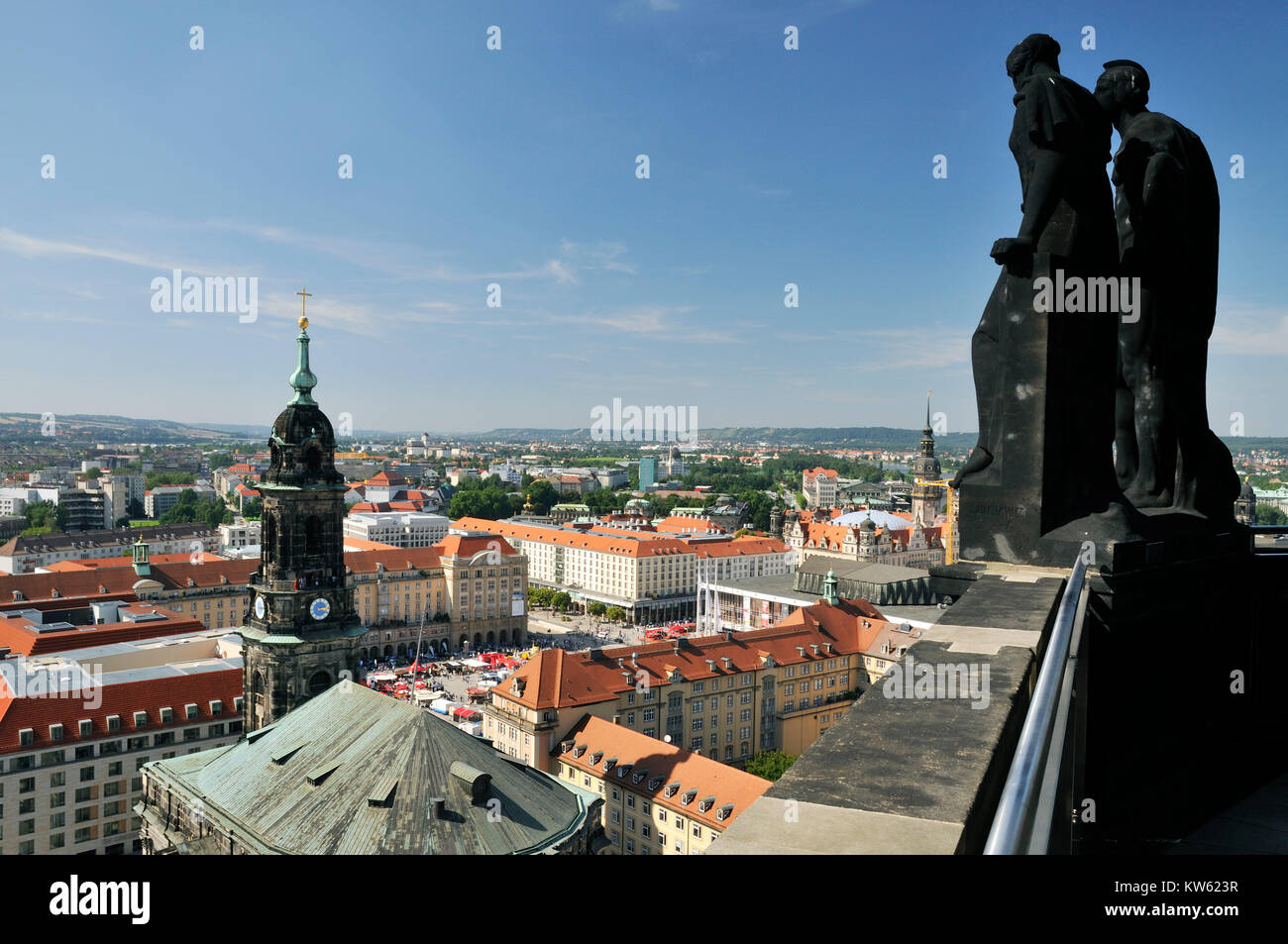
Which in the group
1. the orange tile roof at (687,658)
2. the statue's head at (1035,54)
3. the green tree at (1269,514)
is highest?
the statue's head at (1035,54)

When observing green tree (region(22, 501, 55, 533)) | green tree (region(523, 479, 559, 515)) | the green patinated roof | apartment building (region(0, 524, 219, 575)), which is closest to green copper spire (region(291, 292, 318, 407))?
the green patinated roof

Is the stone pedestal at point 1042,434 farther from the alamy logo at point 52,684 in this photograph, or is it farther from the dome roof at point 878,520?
the dome roof at point 878,520

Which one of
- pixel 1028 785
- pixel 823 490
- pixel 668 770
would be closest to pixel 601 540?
pixel 668 770

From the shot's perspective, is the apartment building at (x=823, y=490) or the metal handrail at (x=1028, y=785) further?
the apartment building at (x=823, y=490)

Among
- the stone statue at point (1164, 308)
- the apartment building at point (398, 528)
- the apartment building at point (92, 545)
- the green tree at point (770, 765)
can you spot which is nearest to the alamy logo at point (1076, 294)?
the stone statue at point (1164, 308)

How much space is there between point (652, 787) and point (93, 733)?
17.2 m

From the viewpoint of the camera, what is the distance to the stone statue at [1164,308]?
6.16 metres

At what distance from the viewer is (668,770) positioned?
2903 centimetres

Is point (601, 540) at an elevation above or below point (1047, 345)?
below

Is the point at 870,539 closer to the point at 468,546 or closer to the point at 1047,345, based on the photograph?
the point at 468,546

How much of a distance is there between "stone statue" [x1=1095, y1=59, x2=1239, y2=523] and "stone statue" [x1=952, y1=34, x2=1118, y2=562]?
0.83 m
